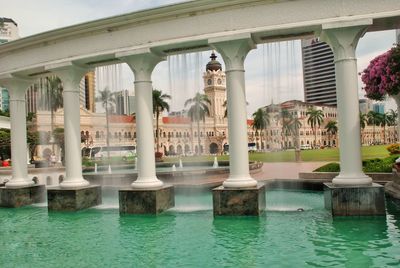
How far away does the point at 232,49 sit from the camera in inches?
456

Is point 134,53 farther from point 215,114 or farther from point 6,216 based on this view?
point 215,114

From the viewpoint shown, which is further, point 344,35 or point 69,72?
point 69,72

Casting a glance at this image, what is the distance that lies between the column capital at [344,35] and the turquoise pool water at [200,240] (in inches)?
166

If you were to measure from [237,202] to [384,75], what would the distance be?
5.99 metres

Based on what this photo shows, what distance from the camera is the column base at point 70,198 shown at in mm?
13664

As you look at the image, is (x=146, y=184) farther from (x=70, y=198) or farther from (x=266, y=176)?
(x=266, y=176)

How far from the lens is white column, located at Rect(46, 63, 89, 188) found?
46.0 ft

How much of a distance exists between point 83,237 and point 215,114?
59.7 m

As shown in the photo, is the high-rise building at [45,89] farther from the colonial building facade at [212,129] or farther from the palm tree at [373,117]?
the palm tree at [373,117]

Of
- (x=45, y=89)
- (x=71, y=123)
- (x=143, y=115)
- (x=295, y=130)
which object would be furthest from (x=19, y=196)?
(x=295, y=130)

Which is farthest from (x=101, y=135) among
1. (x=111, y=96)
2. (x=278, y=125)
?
(x=111, y=96)

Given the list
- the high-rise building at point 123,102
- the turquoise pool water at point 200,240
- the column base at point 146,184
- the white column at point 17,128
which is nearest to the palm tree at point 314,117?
the high-rise building at point 123,102

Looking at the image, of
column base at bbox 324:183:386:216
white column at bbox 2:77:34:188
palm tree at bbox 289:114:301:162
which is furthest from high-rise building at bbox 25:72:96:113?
palm tree at bbox 289:114:301:162

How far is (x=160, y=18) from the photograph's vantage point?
40.0 feet
